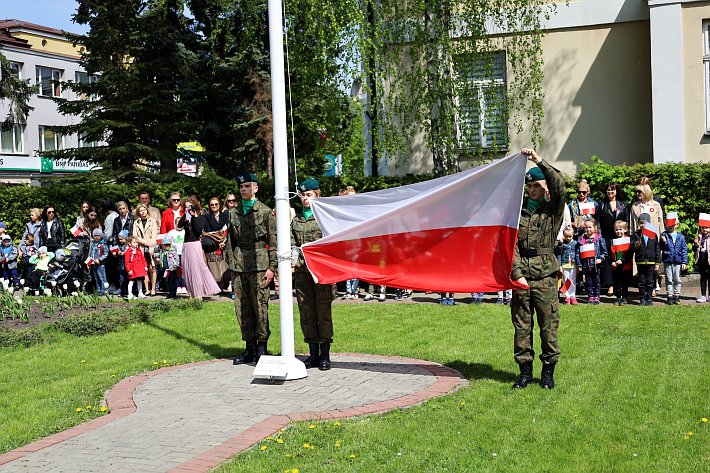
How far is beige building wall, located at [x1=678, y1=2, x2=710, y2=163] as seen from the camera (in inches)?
762

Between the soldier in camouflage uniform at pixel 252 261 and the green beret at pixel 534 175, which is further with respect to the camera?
the soldier in camouflage uniform at pixel 252 261

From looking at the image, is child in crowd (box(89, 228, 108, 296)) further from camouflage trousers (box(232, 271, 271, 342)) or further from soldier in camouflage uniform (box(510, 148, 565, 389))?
soldier in camouflage uniform (box(510, 148, 565, 389))

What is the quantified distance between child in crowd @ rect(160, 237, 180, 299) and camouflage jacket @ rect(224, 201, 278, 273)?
27.2 feet

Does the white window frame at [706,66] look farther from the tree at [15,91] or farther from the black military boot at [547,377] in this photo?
the tree at [15,91]

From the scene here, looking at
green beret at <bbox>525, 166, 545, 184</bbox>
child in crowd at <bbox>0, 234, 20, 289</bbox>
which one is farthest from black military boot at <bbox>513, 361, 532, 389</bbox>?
child in crowd at <bbox>0, 234, 20, 289</bbox>

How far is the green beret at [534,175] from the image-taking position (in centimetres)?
888

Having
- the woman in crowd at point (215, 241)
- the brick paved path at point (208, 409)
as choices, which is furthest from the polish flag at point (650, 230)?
the woman in crowd at point (215, 241)

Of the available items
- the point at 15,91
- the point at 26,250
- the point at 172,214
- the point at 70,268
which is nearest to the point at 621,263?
the point at 172,214

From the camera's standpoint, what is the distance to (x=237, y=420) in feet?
26.0

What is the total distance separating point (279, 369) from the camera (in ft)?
31.1

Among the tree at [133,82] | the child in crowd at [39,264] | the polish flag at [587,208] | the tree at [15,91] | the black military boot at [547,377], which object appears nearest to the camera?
the black military boot at [547,377]

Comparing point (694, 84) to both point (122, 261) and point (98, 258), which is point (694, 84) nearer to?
point (122, 261)

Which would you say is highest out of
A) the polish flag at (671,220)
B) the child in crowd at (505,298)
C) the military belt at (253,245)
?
the polish flag at (671,220)

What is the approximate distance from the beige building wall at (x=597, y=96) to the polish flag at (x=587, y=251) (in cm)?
575
